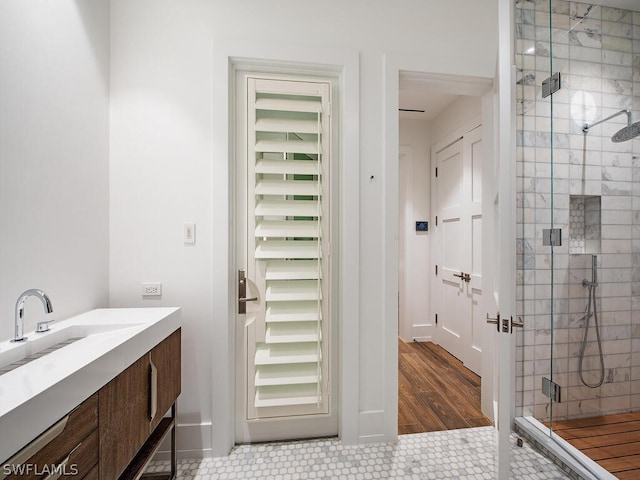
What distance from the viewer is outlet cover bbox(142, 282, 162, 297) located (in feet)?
5.14

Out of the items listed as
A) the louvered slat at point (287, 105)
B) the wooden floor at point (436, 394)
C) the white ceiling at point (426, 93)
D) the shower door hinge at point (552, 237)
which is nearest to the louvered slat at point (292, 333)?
the wooden floor at point (436, 394)

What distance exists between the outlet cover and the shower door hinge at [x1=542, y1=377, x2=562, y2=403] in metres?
2.15

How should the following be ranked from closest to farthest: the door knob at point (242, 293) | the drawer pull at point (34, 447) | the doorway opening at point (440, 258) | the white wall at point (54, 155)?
the drawer pull at point (34, 447)
the white wall at point (54, 155)
the door knob at point (242, 293)
the doorway opening at point (440, 258)

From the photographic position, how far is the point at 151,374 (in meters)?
1.19

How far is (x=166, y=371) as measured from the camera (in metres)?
1.33

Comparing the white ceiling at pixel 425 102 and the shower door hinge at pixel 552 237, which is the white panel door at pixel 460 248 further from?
the shower door hinge at pixel 552 237

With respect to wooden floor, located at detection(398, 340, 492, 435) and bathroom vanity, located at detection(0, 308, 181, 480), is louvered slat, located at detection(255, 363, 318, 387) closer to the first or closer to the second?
bathroom vanity, located at detection(0, 308, 181, 480)

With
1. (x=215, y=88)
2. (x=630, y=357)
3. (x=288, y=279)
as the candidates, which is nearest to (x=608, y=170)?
(x=630, y=357)

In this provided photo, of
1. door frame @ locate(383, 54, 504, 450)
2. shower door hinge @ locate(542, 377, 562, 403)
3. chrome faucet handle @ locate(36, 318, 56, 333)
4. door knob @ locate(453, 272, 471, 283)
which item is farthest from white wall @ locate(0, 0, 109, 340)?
door knob @ locate(453, 272, 471, 283)

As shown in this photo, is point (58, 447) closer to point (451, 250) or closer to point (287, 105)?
point (287, 105)

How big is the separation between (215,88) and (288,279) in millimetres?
1107

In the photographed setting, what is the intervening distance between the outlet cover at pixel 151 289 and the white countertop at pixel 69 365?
0.15 metres

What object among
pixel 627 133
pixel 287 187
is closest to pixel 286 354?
pixel 287 187

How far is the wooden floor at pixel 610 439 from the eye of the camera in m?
1.37
